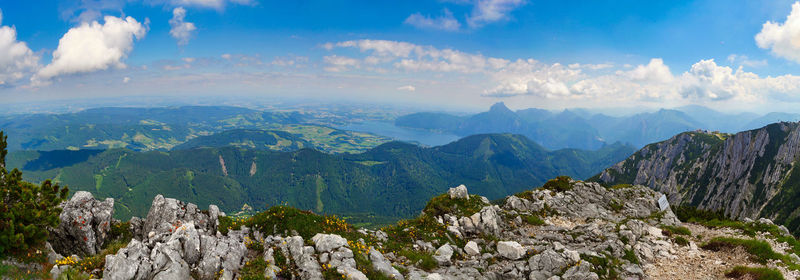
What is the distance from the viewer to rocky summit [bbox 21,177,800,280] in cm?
1289

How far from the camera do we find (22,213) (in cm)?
1395

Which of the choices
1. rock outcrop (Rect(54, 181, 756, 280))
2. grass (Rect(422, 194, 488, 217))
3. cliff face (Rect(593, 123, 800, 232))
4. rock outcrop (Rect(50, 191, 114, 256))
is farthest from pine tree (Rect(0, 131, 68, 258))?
cliff face (Rect(593, 123, 800, 232))

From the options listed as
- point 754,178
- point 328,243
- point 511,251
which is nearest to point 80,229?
point 328,243

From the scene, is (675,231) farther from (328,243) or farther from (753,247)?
(328,243)

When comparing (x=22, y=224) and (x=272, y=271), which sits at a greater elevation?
(x=22, y=224)

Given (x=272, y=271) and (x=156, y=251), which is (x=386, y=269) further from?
(x=156, y=251)

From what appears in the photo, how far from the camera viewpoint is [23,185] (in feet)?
50.5

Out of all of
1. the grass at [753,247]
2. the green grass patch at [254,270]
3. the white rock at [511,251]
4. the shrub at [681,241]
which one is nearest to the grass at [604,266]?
the white rock at [511,251]

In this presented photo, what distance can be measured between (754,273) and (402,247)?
19154 mm

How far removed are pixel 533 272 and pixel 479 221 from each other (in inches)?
330

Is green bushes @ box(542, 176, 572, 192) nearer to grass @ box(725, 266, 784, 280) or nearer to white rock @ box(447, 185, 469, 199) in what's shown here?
white rock @ box(447, 185, 469, 199)

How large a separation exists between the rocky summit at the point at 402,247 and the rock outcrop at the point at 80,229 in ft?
0.22

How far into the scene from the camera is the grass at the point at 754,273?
49.0 ft

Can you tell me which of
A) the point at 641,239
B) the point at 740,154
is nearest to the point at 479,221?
the point at 641,239
